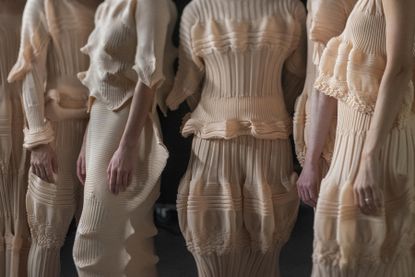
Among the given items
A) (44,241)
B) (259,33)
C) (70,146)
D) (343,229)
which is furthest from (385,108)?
(44,241)

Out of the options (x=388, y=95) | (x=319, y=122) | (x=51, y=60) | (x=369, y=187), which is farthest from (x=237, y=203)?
(x=51, y=60)

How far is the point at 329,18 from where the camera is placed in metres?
1.51

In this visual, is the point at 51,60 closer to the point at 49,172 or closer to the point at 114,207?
the point at 49,172

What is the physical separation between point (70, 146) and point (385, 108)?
0.95 metres

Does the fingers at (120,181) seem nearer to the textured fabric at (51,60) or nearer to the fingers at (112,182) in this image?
the fingers at (112,182)

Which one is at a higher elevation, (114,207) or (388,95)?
(388,95)

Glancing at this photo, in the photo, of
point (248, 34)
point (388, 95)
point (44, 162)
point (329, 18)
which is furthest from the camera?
point (44, 162)

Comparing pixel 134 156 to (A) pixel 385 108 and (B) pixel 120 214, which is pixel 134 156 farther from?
(A) pixel 385 108

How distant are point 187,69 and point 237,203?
381 millimetres

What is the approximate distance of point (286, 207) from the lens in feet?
5.51

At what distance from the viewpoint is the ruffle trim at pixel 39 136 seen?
1811 millimetres

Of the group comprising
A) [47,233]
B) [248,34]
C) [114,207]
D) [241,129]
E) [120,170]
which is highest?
[248,34]

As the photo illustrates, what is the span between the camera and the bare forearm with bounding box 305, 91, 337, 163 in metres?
1.50

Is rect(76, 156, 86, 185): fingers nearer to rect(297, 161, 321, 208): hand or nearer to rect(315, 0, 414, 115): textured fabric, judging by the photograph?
Answer: rect(297, 161, 321, 208): hand
